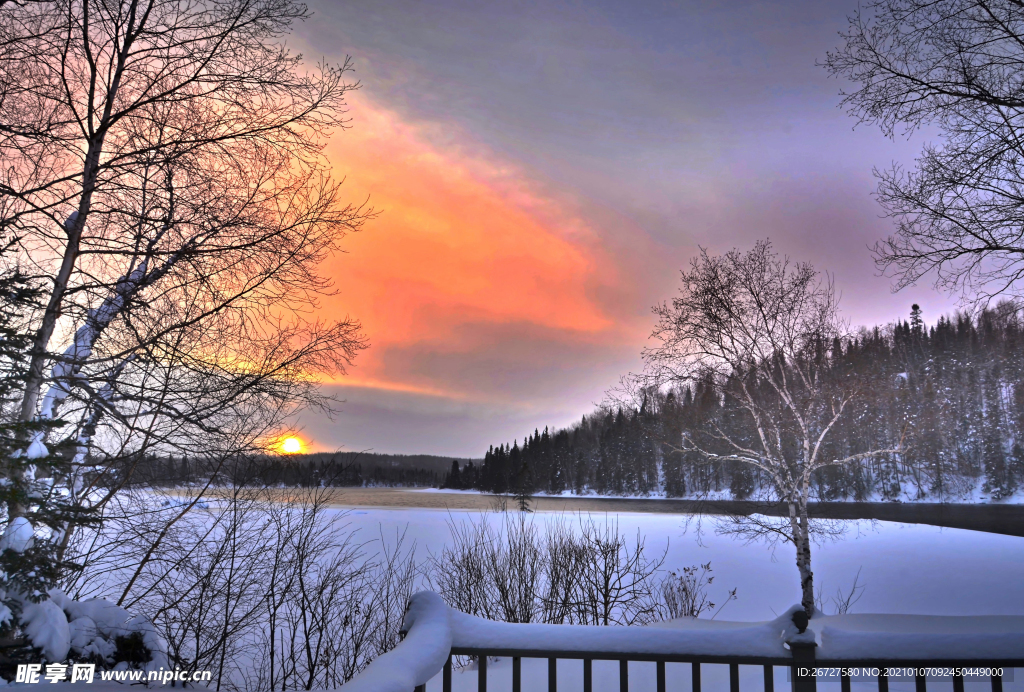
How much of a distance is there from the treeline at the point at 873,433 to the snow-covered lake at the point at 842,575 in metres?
2.38

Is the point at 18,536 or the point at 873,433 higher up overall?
the point at 873,433

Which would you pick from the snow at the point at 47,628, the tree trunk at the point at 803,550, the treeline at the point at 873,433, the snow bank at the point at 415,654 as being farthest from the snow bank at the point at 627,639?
the tree trunk at the point at 803,550

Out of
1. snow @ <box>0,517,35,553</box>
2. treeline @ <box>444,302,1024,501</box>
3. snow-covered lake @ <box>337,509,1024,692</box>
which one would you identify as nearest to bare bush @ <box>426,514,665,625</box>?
snow-covered lake @ <box>337,509,1024,692</box>

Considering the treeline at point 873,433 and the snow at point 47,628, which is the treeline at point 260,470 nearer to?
the snow at point 47,628

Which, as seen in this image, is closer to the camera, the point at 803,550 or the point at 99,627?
the point at 99,627

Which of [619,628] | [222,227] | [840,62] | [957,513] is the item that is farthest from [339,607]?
Result: [957,513]

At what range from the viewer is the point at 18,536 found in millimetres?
3605

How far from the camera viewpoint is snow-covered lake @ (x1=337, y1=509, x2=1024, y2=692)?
6.35 meters

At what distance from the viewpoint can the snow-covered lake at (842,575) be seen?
6.35 metres

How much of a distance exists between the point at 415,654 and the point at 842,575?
16149 mm

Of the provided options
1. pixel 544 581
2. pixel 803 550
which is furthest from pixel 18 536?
pixel 803 550

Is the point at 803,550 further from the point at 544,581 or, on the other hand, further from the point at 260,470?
the point at 260,470

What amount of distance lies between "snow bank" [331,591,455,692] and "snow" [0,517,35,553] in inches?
119

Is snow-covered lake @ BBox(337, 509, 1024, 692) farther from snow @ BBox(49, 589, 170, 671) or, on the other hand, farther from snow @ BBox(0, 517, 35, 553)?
snow @ BBox(0, 517, 35, 553)
